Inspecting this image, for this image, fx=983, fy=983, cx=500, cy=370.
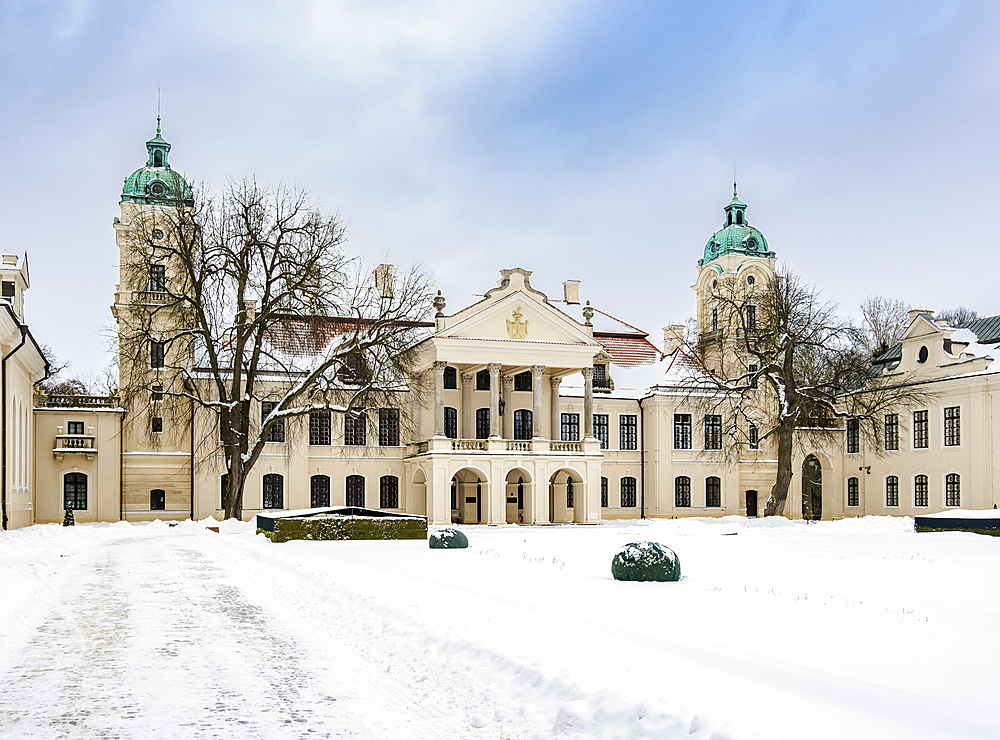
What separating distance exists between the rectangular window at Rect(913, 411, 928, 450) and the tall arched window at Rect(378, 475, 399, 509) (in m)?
27.7

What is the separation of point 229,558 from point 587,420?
30.0 metres

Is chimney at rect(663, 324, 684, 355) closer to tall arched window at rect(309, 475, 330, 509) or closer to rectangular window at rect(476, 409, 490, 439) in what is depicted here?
rectangular window at rect(476, 409, 490, 439)

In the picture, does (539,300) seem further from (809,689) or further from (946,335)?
(809,689)

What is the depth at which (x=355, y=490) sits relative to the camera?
167 ft

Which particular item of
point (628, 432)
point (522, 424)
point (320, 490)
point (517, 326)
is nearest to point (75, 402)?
point (320, 490)

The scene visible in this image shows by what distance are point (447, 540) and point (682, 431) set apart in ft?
111

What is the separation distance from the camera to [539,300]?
49188 mm

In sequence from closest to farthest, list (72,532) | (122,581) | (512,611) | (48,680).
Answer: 1. (48,680)
2. (512,611)
3. (122,581)
4. (72,532)

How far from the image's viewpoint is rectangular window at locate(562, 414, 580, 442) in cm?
5553

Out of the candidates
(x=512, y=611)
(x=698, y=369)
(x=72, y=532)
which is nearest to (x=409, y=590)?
(x=512, y=611)

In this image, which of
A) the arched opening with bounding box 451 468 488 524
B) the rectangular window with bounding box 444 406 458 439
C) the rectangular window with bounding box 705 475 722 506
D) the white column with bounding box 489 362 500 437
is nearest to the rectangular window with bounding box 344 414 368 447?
the rectangular window with bounding box 444 406 458 439

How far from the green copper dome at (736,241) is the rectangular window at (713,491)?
20.7 metres

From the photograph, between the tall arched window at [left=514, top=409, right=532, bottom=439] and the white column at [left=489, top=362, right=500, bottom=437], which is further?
the tall arched window at [left=514, top=409, right=532, bottom=439]

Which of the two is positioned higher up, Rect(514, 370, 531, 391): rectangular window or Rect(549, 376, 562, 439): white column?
Rect(514, 370, 531, 391): rectangular window
